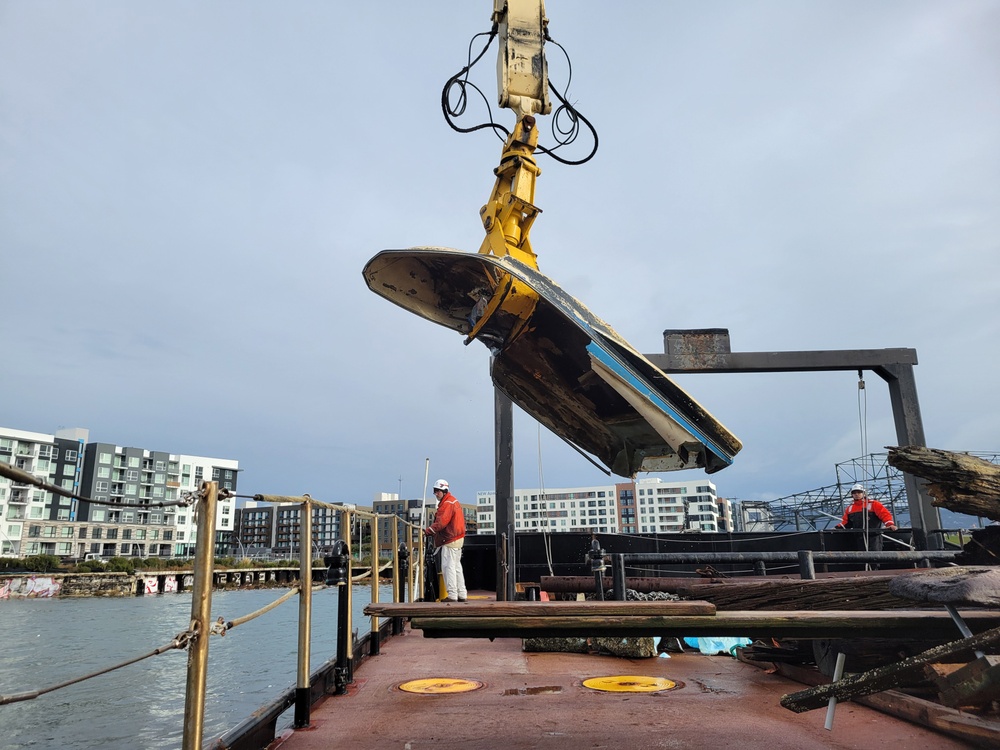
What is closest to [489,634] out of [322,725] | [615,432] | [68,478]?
[322,725]

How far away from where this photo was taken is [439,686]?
16.4ft

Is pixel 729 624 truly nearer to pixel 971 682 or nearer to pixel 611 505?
pixel 971 682

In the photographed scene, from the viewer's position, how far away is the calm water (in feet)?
39.5

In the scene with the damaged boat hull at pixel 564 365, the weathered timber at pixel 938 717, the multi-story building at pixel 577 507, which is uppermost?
the multi-story building at pixel 577 507

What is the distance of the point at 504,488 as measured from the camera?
1005 cm

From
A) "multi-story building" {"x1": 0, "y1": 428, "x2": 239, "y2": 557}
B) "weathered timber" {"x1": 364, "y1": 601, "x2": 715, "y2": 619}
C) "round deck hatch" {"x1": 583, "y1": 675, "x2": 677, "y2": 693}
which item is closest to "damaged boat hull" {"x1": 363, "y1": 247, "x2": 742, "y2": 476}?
"round deck hatch" {"x1": 583, "y1": 675, "x2": 677, "y2": 693}

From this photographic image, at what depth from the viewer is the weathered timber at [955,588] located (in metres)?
2.30

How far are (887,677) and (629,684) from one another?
108 inches

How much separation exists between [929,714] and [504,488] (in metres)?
6.91

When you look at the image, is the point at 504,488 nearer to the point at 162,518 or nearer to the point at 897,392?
the point at 897,392

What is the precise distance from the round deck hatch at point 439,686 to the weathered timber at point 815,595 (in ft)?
6.76

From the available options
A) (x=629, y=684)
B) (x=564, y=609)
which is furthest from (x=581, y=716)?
(x=564, y=609)

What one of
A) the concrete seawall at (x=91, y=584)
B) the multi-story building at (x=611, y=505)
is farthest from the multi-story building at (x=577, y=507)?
the concrete seawall at (x=91, y=584)

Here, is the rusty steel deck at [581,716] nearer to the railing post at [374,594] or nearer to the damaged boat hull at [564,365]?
the railing post at [374,594]
